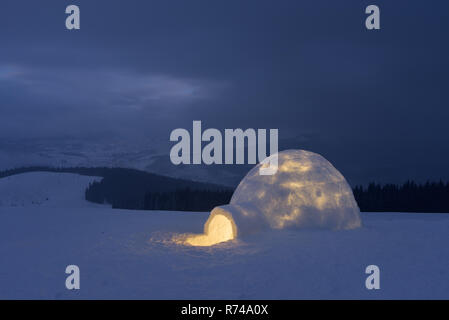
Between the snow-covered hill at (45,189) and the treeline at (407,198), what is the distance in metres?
45.2

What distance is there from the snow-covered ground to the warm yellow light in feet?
3.11

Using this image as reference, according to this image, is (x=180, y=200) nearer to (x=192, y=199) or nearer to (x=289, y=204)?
(x=192, y=199)

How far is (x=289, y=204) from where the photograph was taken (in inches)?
533

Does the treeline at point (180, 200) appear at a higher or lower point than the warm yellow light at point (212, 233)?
lower

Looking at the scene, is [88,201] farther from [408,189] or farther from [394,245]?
[394,245]

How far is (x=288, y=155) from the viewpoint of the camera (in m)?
14.9

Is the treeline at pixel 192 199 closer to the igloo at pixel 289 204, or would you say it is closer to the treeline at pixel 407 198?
the treeline at pixel 407 198

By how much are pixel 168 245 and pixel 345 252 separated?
225 inches

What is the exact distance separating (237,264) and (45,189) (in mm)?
72285

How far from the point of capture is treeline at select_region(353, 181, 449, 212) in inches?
1479

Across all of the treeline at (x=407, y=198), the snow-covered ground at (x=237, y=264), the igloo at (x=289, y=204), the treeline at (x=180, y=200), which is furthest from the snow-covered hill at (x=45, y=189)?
the snow-covered ground at (x=237, y=264)

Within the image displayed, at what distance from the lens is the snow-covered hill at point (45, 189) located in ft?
214

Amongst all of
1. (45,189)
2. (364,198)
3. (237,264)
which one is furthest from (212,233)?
(45,189)
